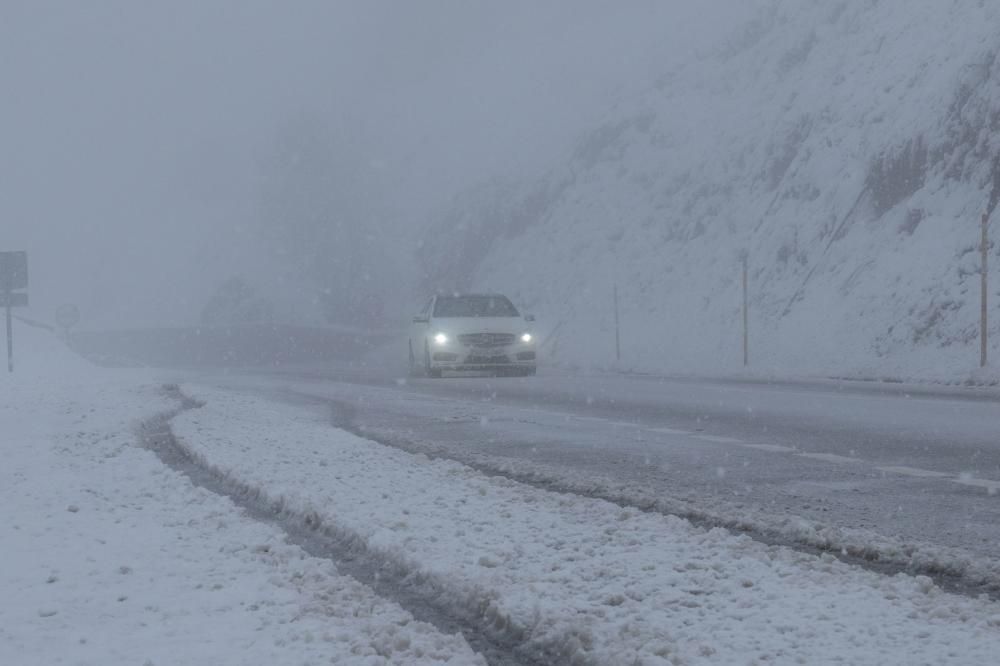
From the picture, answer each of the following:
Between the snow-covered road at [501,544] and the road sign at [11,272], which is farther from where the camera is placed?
the road sign at [11,272]

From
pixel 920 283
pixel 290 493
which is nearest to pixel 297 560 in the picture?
pixel 290 493

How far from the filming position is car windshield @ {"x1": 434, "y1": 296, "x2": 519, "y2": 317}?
22516mm

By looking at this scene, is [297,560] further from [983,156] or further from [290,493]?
[983,156]

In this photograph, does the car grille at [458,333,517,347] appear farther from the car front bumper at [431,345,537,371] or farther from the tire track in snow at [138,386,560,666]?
the tire track in snow at [138,386,560,666]

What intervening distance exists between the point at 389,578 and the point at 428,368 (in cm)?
1676

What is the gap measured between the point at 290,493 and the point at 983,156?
23871 mm

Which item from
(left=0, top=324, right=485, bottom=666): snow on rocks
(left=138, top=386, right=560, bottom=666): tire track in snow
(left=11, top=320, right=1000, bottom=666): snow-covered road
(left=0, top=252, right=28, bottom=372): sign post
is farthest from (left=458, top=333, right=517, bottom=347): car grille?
(left=0, top=324, right=485, bottom=666): snow on rocks

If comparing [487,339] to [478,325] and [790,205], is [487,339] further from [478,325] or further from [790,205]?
[790,205]

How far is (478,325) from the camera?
21.0 m

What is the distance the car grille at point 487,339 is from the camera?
20.9 m

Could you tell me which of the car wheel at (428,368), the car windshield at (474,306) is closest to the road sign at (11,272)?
the car windshield at (474,306)

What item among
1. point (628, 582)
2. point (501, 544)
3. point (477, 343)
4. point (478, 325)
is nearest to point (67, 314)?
point (478, 325)

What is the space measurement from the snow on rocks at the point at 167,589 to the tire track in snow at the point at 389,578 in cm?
12

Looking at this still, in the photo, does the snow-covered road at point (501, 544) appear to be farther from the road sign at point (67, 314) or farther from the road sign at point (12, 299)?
the road sign at point (67, 314)
